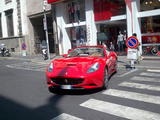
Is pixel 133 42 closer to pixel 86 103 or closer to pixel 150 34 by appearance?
pixel 150 34

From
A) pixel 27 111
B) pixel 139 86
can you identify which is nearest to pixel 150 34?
pixel 139 86

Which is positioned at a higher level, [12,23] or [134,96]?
[12,23]

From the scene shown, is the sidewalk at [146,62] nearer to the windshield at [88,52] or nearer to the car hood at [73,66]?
the windshield at [88,52]

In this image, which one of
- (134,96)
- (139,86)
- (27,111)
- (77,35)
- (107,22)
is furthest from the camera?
(77,35)

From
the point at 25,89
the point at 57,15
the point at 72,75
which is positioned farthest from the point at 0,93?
the point at 57,15

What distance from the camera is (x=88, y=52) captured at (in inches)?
293

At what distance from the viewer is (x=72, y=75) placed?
570 centimetres

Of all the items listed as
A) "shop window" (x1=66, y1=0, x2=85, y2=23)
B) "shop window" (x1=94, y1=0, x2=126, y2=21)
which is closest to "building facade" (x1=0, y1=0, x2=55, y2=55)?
"shop window" (x1=66, y1=0, x2=85, y2=23)

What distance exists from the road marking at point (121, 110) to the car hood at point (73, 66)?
3.16ft

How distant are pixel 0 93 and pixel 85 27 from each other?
1179cm

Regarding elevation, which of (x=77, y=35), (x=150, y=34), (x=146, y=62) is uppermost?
(x=77, y=35)

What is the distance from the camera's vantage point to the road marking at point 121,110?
13.8 feet

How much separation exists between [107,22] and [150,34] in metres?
3.54

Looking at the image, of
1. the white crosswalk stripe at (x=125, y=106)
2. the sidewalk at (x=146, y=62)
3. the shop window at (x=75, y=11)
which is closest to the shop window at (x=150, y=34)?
the sidewalk at (x=146, y=62)
